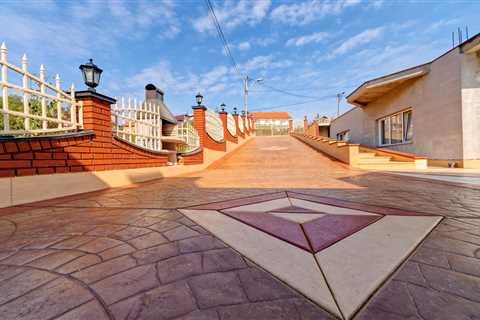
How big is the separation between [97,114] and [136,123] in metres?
1.52

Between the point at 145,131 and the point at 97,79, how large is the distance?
2041 millimetres

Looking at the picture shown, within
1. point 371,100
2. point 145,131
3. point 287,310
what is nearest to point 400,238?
point 287,310

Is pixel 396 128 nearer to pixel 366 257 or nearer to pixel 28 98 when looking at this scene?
pixel 366 257

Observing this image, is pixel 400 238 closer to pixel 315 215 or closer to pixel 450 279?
pixel 450 279

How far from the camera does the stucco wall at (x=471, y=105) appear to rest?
6.40 m

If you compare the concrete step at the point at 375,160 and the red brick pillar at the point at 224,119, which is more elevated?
the red brick pillar at the point at 224,119

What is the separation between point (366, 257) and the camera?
133 centimetres

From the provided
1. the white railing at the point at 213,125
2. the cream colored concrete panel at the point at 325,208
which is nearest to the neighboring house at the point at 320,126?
the white railing at the point at 213,125

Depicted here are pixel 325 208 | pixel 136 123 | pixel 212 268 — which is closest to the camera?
pixel 212 268

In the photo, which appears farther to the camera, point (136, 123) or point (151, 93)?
point (151, 93)

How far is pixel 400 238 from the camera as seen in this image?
1.60 metres

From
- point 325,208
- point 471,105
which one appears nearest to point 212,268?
point 325,208

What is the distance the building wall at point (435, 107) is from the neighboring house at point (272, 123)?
2424 cm

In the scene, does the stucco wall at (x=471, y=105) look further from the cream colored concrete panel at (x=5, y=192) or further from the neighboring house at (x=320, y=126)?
the neighboring house at (x=320, y=126)
